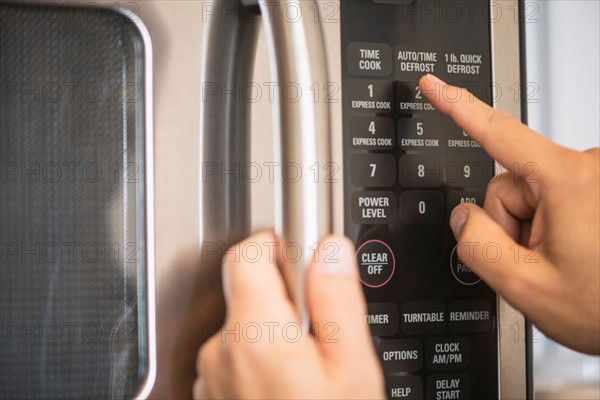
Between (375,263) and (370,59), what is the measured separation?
0.54 feet

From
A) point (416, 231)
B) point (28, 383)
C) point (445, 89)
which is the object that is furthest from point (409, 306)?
point (28, 383)

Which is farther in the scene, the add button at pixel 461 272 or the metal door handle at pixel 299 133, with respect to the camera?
the add button at pixel 461 272

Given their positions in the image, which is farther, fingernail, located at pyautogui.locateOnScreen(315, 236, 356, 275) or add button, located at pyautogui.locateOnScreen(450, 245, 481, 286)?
add button, located at pyautogui.locateOnScreen(450, 245, 481, 286)

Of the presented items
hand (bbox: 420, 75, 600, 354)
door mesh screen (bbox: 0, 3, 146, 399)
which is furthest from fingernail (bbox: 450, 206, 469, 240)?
door mesh screen (bbox: 0, 3, 146, 399)

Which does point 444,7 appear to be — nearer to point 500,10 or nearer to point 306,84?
point 500,10

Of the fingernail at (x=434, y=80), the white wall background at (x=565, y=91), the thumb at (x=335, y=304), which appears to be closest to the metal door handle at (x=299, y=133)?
the thumb at (x=335, y=304)

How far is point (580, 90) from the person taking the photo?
0.59 m

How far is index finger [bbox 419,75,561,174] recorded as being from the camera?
0.49 meters

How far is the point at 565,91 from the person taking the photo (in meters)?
0.58

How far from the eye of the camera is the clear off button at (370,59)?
511 millimetres

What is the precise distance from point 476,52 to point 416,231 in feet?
0.54

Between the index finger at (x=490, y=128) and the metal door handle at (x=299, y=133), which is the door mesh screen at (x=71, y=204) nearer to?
the metal door handle at (x=299, y=133)

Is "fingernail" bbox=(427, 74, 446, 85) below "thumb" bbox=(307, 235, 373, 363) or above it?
above

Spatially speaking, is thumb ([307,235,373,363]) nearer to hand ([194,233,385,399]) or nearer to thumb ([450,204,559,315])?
hand ([194,233,385,399])
